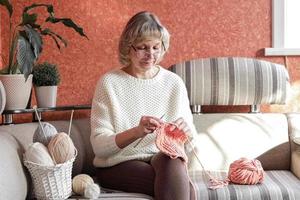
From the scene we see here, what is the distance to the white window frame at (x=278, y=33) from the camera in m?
2.66

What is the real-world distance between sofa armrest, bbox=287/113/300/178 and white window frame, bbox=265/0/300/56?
1.30 ft

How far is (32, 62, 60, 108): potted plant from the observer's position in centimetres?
221

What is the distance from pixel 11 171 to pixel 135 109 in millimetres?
616

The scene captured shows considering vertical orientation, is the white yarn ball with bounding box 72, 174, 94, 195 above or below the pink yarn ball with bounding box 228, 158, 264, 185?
above

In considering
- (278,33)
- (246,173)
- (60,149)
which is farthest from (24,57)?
(278,33)

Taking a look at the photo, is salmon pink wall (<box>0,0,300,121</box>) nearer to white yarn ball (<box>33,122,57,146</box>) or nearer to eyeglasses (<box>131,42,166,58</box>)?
eyeglasses (<box>131,42,166,58</box>)

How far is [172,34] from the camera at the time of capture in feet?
8.81

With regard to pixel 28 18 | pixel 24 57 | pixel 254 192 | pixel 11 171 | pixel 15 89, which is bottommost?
pixel 254 192

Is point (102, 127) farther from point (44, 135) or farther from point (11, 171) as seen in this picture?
point (11, 171)

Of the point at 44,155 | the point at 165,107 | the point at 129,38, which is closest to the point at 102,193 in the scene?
the point at 44,155

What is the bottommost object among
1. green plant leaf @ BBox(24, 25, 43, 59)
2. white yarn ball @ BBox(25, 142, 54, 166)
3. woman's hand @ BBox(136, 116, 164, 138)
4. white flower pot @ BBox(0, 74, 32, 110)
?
white yarn ball @ BBox(25, 142, 54, 166)

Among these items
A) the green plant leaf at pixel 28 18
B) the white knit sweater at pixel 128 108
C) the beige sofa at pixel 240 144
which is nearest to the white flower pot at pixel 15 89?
the beige sofa at pixel 240 144

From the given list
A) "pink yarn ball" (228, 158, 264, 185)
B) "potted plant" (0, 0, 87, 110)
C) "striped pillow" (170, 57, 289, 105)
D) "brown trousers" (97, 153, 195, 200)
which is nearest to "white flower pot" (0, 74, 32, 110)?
"potted plant" (0, 0, 87, 110)

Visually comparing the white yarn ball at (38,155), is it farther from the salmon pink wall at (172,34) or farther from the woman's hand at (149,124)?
the salmon pink wall at (172,34)
